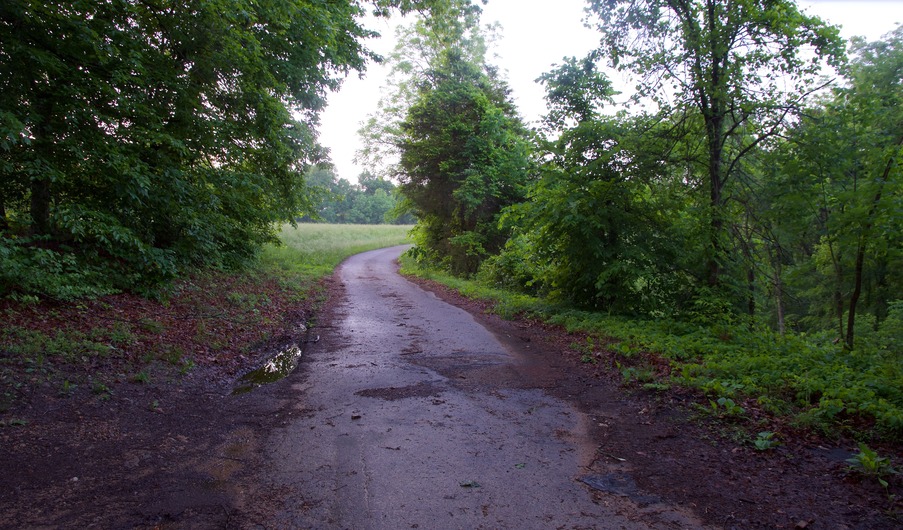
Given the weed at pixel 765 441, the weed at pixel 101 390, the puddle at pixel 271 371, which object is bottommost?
the puddle at pixel 271 371

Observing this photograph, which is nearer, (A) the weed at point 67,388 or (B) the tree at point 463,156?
(A) the weed at point 67,388

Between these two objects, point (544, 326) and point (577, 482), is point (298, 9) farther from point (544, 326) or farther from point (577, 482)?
point (577, 482)

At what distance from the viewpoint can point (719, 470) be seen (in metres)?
4.07

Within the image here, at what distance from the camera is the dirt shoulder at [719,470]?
11.1ft

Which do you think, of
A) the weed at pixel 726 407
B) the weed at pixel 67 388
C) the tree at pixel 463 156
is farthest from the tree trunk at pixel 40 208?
the tree at pixel 463 156

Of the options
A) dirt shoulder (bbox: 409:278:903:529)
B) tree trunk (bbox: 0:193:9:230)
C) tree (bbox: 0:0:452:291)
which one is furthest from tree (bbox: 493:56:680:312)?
tree trunk (bbox: 0:193:9:230)

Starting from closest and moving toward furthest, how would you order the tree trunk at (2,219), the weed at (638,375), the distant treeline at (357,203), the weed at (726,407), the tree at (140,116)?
the weed at (726,407) → the weed at (638,375) → the tree at (140,116) → the tree trunk at (2,219) → the distant treeline at (357,203)

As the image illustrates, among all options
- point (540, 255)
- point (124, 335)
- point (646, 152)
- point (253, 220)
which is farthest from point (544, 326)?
point (253, 220)

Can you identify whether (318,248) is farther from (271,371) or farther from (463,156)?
(271,371)

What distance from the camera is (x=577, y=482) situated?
3898 millimetres

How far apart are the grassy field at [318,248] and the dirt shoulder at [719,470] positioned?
15.2 metres

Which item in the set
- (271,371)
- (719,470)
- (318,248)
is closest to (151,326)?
(271,371)

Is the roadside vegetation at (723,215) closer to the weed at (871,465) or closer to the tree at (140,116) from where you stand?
the weed at (871,465)

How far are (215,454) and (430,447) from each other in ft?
6.20
